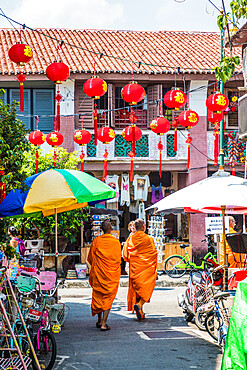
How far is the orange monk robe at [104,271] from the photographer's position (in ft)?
31.4

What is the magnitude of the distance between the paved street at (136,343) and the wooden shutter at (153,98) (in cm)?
962

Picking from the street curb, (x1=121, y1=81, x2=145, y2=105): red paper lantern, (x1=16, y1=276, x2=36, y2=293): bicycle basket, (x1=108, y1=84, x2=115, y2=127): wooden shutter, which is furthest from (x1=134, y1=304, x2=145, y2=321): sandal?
(x1=108, y1=84, x2=115, y2=127): wooden shutter

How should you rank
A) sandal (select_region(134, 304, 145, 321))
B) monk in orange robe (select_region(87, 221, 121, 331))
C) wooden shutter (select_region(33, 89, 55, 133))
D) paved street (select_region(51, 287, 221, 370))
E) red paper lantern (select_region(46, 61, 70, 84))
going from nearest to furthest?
paved street (select_region(51, 287, 221, 370)) → monk in orange robe (select_region(87, 221, 121, 331)) → red paper lantern (select_region(46, 61, 70, 84)) → sandal (select_region(134, 304, 145, 321)) → wooden shutter (select_region(33, 89, 55, 133))

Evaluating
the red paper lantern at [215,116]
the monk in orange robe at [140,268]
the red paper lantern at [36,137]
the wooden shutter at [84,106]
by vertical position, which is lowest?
the monk in orange robe at [140,268]

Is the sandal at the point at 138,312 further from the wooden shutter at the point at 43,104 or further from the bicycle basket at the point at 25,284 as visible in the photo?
the wooden shutter at the point at 43,104

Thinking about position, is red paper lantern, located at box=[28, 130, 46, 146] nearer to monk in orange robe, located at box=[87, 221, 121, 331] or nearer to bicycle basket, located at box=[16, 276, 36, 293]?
monk in orange robe, located at box=[87, 221, 121, 331]

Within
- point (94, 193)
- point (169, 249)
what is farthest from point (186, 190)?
point (169, 249)

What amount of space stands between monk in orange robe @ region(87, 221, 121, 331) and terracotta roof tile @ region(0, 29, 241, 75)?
10179 millimetres

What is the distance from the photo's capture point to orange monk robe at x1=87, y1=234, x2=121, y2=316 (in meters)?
9.57

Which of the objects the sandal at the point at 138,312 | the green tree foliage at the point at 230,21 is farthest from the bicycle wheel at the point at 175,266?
the green tree foliage at the point at 230,21

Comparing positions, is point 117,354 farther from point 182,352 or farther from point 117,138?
point 117,138

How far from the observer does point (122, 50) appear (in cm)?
2150

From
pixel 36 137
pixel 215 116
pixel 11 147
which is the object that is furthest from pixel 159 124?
pixel 11 147

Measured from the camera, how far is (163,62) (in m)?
20.4
